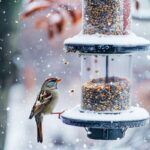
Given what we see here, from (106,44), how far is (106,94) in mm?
605

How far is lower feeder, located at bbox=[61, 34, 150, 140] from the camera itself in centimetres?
657

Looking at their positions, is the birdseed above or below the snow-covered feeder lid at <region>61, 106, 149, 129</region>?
above

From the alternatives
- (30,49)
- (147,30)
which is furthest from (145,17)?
(30,49)

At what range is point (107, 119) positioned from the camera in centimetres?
663

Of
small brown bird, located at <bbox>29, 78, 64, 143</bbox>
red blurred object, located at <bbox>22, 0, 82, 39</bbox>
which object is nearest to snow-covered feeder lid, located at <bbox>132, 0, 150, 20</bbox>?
red blurred object, located at <bbox>22, 0, 82, 39</bbox>

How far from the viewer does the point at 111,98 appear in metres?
7.02

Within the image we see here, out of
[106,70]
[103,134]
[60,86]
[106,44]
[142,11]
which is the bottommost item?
[60,86]

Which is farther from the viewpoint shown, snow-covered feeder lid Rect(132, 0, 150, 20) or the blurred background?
the blurred background

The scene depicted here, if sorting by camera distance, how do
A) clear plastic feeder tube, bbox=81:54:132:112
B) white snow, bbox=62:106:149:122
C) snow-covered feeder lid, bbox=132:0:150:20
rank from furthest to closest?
snow-covered feeder lid, bbox=132:0:150:20
clear plastic feeder tube, bbox=81:54:132:112
white snow, bbox=62:106:149:122

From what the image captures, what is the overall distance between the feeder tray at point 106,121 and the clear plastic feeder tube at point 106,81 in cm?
13

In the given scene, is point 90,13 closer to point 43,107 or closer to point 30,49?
point 43,107

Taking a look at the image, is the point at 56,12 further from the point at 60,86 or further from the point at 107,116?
the point at 107,116

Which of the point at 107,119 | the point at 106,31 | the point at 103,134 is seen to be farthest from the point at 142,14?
the point at 107,119

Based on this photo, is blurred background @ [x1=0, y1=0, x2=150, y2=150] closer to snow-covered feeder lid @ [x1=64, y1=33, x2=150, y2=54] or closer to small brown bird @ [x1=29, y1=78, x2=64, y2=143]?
small brown bird @ [x1=29, y1=78, x2=64, y2=143]
